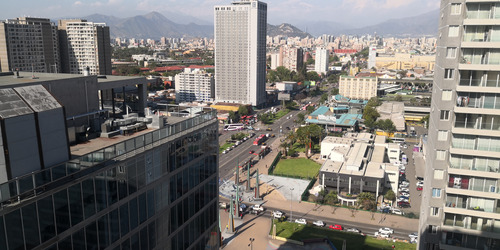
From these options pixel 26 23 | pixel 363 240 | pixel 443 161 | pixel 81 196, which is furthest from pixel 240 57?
pixel 81 196

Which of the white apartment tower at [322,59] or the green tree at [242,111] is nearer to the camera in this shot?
the green tree at [242,111]

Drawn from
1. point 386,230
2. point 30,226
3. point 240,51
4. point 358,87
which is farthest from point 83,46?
point 30,226

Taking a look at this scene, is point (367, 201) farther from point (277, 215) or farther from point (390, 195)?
point (277, 215)

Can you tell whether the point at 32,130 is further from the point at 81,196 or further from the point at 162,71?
the point at 162,71

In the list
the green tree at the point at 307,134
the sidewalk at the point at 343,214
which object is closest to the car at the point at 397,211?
the sidewalk at the point at 343,214

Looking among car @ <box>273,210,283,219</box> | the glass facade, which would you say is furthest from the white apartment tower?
the glass facade

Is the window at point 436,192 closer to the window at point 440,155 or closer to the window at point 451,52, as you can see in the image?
the window at point 440,155

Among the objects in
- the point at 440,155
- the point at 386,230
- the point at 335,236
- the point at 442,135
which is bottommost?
the point at 335,236
